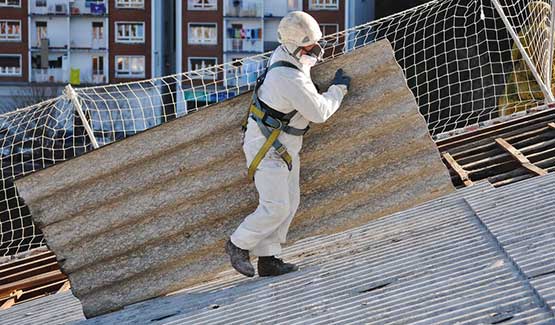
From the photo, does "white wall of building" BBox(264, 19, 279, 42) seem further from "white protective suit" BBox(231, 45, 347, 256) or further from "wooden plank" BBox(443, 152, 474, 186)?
"white protective suit" BBox(231, 45, 347, 256)

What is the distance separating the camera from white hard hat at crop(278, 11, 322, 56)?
17.4 ft

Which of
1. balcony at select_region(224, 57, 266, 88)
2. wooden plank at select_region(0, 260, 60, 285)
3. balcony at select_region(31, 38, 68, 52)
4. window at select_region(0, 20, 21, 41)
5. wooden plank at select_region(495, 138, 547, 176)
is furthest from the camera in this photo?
balcony at select_region(31, 38, 68, 52)

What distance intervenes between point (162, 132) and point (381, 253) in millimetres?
1503

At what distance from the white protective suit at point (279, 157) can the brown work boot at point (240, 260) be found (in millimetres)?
35

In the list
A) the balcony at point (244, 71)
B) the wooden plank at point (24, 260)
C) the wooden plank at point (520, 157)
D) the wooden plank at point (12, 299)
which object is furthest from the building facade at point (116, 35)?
the wooden plank at point (12, 299)

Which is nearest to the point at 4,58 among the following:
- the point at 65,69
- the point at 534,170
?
the point at 65,69

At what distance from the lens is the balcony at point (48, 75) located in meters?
49.2

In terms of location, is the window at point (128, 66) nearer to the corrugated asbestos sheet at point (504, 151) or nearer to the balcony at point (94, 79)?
the balcony at point (94, 79)

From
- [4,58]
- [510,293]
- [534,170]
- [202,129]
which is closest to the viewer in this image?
[510,293]

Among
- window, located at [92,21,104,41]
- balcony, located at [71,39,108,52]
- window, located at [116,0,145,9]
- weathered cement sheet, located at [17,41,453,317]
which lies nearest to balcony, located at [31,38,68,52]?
balcony, located at [71,39,108,52]

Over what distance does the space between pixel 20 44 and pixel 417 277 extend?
47.1 meters

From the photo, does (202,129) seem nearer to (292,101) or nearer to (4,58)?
(292,101)

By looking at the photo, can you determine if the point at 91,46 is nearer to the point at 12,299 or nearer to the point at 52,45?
the point at 52,45

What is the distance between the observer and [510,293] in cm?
394
